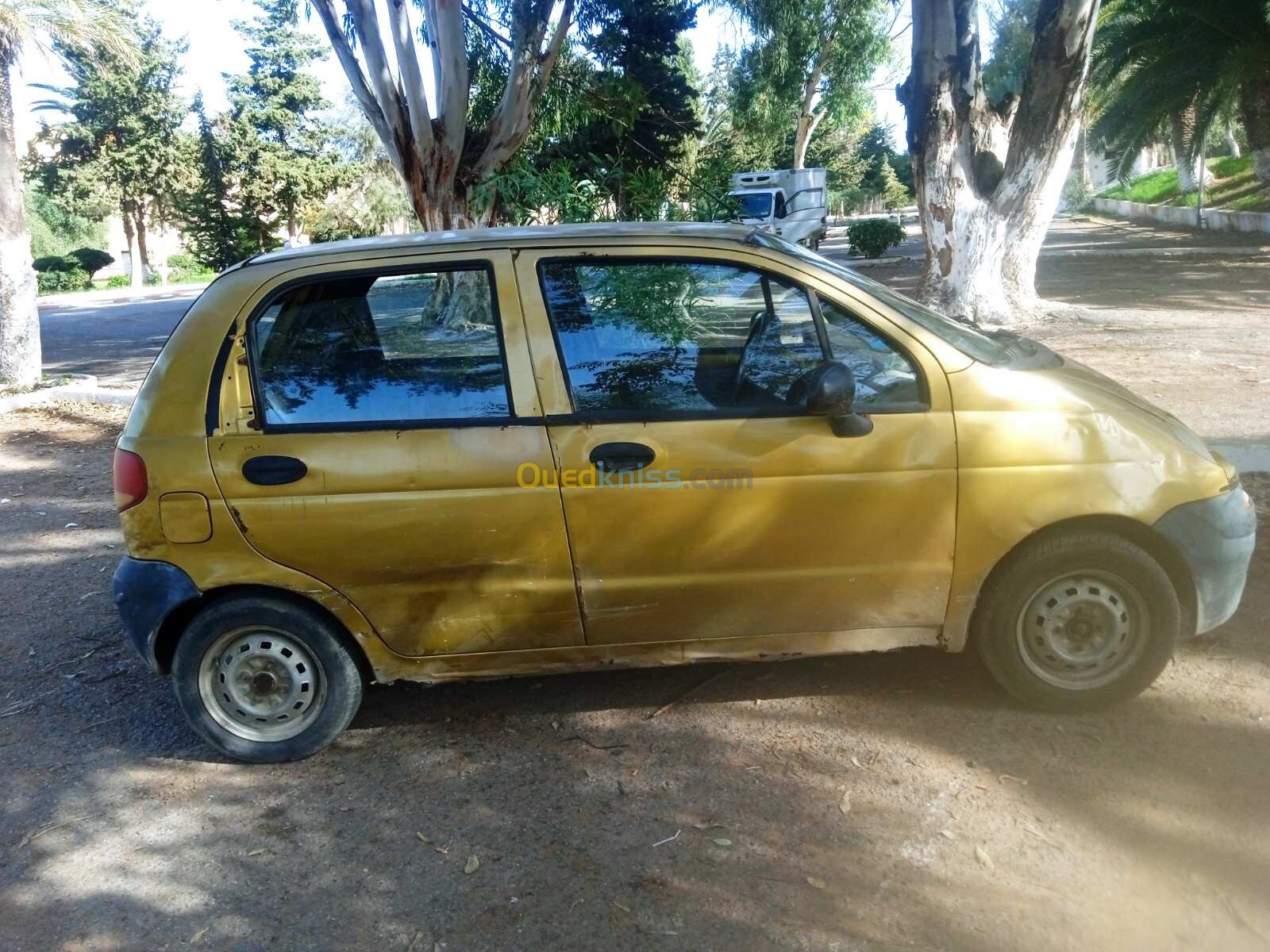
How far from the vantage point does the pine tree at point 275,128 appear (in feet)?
142

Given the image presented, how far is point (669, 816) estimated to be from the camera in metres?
3.60

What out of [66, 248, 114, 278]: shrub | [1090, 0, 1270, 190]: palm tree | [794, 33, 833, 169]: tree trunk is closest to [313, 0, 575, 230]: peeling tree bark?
[1090, 0, 1270, 190]: palm tree

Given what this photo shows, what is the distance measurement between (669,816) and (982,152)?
476 inches

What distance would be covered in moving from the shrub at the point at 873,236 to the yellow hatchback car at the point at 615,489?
80.0ft

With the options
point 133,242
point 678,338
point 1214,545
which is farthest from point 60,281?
point 1214,545

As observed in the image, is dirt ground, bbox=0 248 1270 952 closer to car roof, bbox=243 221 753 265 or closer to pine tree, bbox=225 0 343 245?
car roof, bbox=243 221 753 265

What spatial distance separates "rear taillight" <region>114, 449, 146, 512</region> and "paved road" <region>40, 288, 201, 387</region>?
5796 millimetres

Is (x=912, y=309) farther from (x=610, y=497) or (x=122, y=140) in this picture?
(x=122, y=140)

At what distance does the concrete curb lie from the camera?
472 inches

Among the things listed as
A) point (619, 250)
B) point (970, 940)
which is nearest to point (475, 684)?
point (619, 250)

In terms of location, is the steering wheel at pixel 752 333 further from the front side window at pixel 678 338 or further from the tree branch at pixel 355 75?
the tree branch at pixel 355 75

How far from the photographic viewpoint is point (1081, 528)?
3910 mm

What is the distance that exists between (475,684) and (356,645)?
74 centimetres

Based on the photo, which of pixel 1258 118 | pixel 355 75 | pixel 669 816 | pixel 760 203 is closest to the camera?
pixel 669 816
